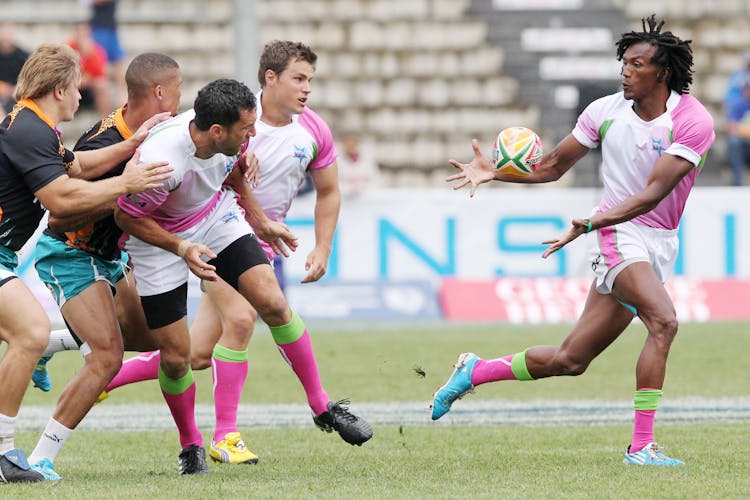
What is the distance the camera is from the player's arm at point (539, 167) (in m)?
7.80

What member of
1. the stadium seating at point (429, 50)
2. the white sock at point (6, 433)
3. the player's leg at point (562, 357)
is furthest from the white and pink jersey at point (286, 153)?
the stadium seating at point (429, 50)

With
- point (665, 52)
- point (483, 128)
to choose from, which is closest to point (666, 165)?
point (665, 52)

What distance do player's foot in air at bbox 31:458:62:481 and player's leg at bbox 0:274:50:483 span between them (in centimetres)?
8

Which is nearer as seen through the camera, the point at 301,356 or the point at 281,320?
the point at 281,320

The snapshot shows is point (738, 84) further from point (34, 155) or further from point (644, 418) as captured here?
point (34, 155)

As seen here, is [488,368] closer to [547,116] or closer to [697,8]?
[547,116]

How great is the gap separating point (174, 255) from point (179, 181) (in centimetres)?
46

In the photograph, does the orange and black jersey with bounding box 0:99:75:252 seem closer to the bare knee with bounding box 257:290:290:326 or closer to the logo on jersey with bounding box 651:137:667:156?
the bare knee with bounding box 257:290:290:326

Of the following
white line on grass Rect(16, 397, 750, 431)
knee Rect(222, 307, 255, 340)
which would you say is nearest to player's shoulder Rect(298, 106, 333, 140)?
knee Rect(222, 307, 255, 340)

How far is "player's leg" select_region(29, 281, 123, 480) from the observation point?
687 cm

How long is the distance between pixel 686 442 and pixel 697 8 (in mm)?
15892

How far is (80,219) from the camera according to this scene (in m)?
6.82

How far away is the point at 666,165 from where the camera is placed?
7.27 meters

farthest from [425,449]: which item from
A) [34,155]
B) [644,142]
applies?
[34,155]
